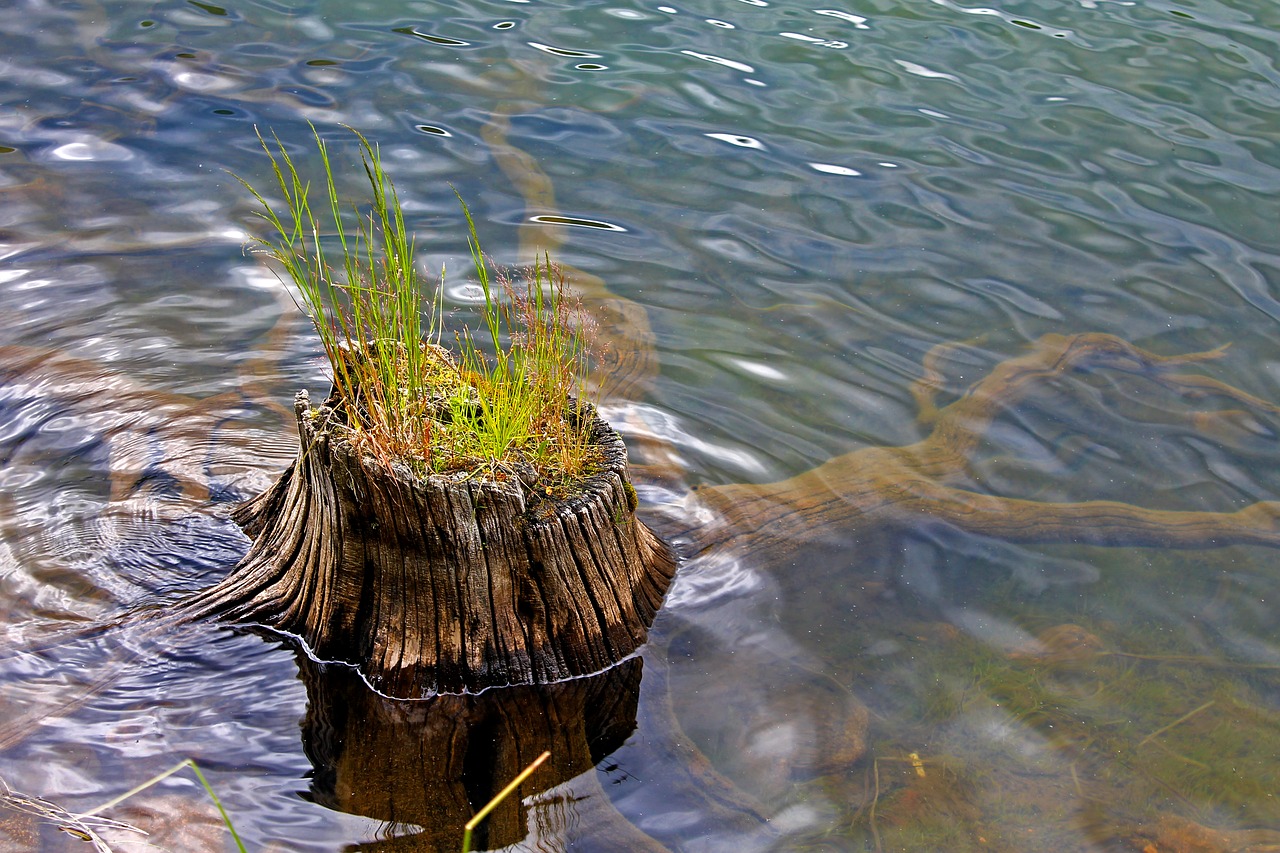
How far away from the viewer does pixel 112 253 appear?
5715 millimetres

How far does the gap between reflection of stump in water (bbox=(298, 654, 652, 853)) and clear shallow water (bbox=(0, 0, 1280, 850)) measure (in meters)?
0.08

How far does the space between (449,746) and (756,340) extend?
2.83 meters

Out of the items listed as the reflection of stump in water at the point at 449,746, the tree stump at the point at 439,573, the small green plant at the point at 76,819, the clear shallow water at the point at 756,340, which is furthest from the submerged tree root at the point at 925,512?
the small green plant at the point at 76,819

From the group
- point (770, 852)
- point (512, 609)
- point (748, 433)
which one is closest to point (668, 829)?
point (770, 852)

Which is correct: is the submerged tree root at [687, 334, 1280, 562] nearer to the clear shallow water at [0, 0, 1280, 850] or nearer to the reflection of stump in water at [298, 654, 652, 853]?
the clear shallow water at [0, 0, 1280, 850]

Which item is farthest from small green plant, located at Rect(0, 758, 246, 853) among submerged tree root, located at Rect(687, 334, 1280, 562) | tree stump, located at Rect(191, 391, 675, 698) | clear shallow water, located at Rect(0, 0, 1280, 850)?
submerged tree root, located at Rect(687, 334, 1280, 562)

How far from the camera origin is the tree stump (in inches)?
120

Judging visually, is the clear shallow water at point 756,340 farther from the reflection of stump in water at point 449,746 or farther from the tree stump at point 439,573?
the tree stump at point 439,573

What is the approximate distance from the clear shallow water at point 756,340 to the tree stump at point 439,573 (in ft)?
0.67

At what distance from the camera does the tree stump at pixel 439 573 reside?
10.0 ft

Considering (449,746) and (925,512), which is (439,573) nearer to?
(449,746)

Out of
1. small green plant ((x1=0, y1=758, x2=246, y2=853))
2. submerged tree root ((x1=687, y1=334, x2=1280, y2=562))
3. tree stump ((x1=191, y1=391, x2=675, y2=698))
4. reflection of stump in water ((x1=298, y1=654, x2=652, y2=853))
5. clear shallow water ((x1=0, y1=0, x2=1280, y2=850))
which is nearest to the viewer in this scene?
small green plant ((x1=0, y1=758, x2=246, y2=853))

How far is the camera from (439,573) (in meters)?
3.11

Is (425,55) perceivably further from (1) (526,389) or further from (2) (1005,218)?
(1) (526,389)
